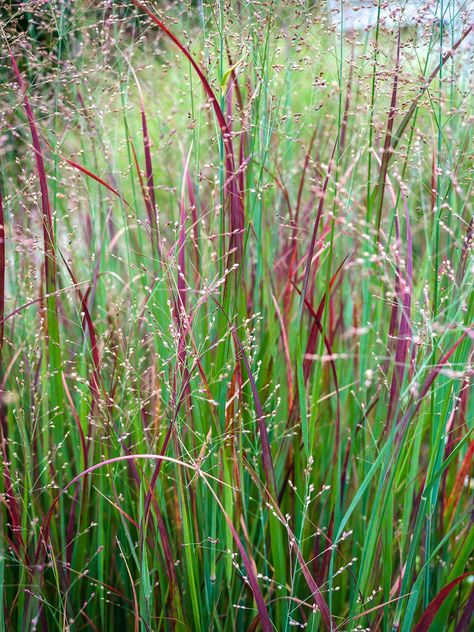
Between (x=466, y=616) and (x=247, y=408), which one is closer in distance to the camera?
(x=466, y=616)

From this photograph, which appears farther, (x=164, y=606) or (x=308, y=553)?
(x=308, y=553)

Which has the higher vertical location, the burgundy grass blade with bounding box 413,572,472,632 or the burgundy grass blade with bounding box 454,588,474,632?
the burgundy grass blade with bounding box 413,572,472,632

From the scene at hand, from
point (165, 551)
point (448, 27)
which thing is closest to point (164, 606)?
point (165, 551)

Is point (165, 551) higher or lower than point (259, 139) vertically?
lower

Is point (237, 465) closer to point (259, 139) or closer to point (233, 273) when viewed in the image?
point (233, 273)

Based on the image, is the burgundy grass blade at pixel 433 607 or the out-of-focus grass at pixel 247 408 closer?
the burgundy grass blade at pixel 433 607

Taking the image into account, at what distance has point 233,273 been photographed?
4.20 ft

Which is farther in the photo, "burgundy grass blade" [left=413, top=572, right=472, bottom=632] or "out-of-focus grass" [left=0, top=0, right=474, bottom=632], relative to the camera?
"out-of-focus grass" [left=0, top=0, right=474, bottom=632]

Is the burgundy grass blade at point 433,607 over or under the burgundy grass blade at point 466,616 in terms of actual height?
over

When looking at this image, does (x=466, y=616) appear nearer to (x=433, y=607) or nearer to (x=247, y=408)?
(x=433, y=607)

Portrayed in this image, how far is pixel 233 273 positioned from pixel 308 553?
64 cm

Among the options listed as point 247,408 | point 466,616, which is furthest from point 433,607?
point 247,408

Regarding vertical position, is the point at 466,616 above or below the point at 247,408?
below

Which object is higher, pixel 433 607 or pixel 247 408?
pixel 247 408
